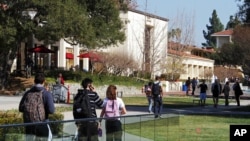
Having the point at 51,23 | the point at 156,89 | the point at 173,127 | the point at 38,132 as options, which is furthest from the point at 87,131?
the point at 51,23

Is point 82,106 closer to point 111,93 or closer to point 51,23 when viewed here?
point 111,93

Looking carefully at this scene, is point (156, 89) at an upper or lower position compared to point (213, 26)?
lower

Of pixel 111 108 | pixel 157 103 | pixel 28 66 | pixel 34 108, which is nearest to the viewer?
pixel 34 108

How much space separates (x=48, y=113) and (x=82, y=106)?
1115 mm

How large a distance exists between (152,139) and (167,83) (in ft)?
201

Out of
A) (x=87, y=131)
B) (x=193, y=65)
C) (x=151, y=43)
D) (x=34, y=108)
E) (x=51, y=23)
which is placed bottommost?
(x=87, y=131)

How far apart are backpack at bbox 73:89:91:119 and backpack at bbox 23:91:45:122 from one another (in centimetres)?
131

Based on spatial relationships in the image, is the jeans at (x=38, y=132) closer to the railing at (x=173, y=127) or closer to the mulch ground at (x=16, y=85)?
the railing at (x=173, y=127)

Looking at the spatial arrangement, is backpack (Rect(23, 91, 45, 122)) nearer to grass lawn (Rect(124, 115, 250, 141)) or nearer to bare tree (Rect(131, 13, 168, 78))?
grass lawn (Rect(124, 115, 250, 141))

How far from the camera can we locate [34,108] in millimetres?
11117

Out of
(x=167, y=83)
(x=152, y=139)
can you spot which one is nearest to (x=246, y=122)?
(x=152, y=139)

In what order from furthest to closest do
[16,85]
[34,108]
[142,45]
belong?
1. [142,45]
2. [16,85]
3. [34,108]

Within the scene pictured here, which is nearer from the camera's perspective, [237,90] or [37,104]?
[37,104]

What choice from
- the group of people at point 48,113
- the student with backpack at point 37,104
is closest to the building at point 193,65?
the group of people at point 48,113
